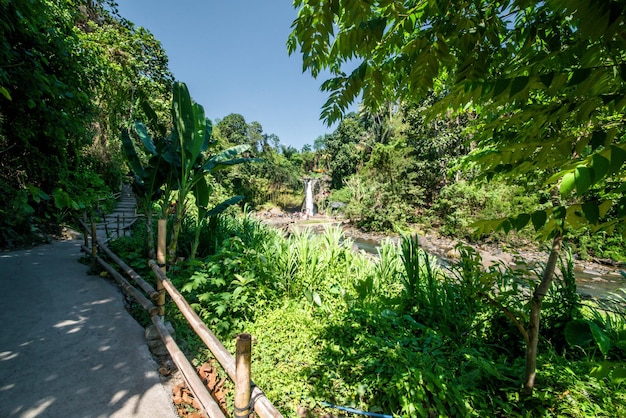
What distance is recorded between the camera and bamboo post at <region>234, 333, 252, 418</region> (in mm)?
1376

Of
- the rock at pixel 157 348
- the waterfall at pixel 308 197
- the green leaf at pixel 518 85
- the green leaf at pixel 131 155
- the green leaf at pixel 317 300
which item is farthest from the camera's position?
the waterfall at pixel 308 197

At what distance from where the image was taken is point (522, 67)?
100cm

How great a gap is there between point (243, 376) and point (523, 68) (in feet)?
6.32

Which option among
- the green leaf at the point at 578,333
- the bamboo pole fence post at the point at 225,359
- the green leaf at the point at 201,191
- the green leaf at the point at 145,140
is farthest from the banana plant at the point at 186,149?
the green leaf at the point at 578,333

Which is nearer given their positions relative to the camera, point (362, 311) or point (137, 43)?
point (362, 311)

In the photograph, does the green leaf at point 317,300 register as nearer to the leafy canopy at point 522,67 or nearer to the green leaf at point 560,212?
the leafy canopy at point 522,67

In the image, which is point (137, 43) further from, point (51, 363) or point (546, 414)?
point (546, 414)

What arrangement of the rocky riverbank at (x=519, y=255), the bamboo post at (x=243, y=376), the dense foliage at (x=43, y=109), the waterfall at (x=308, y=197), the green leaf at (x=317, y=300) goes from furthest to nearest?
the waterfall at (x=308, y=197) < the rocky riverbank at (x=519, y=255) < the green leaf at (x=317, y=300) < the dense foliage at (x=43, y=109) < the bamboo post at (x=243, y=376)

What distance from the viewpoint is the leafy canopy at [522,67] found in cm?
72

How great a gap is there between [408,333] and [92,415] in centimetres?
277

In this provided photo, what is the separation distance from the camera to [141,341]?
2758mm

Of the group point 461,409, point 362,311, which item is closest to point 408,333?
point 362,311

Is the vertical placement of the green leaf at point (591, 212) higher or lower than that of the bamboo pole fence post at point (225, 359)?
higher

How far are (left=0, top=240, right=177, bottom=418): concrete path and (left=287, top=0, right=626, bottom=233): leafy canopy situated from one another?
2.66m
